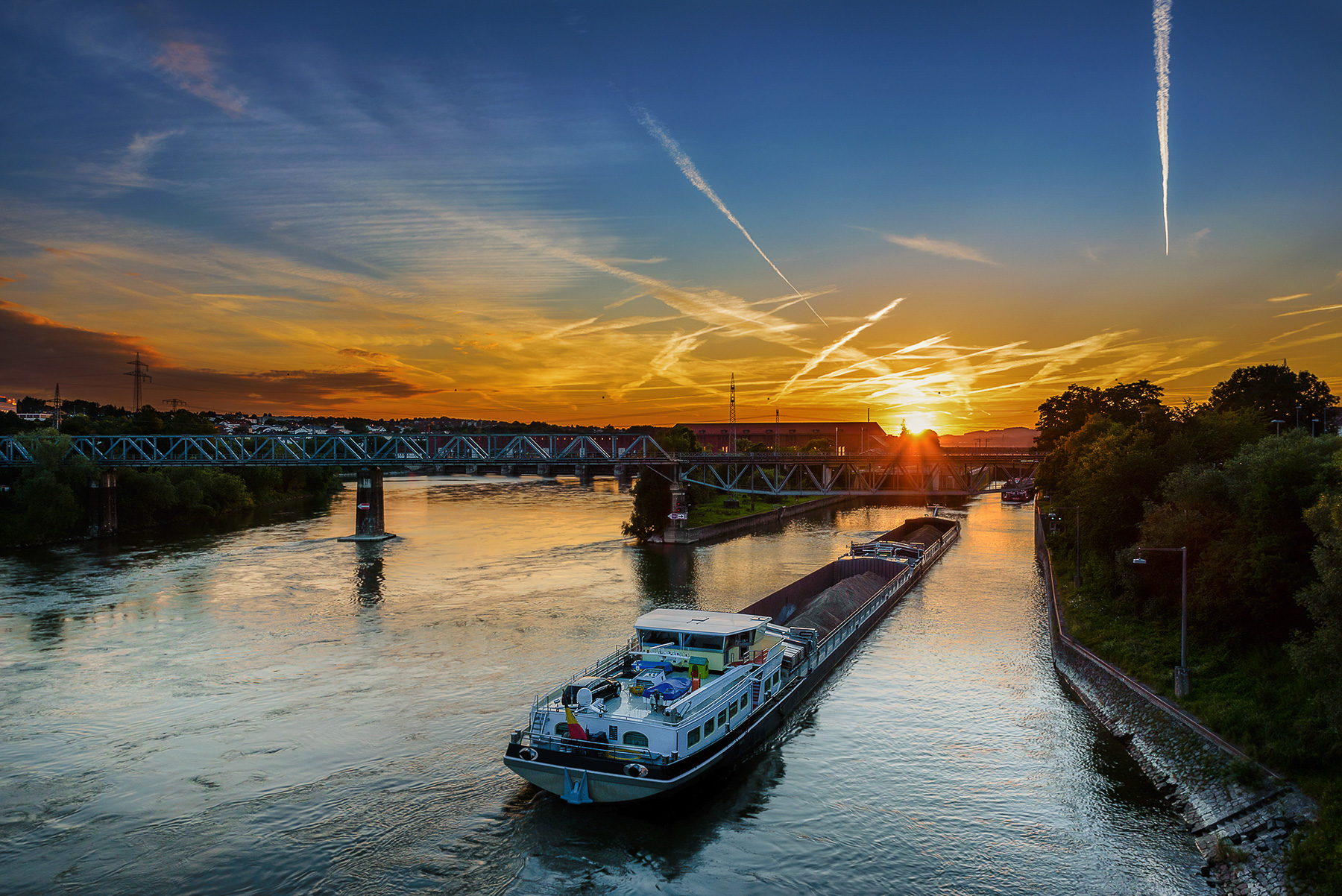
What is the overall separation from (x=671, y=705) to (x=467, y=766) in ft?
23.7

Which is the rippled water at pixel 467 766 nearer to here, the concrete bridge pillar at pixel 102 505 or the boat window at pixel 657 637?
the boat window at pixel 657 637

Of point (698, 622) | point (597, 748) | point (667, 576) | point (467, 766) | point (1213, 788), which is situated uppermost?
point (698, 622)

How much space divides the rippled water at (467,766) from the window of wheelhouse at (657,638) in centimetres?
509

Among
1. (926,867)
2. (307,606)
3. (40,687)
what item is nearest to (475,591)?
(307,606)

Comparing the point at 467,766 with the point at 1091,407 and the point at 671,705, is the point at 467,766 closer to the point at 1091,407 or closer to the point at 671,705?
the point at 671,705

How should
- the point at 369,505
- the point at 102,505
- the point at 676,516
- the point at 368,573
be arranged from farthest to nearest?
the point at 102,505, the point at 676,516, the point at 369,505, the point at 368,573

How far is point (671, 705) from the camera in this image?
22703mm

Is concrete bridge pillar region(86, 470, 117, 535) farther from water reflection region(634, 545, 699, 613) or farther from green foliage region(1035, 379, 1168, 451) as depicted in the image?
green foliage region(1035, 379, 1168, 451)

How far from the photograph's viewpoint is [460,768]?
80.3 feet

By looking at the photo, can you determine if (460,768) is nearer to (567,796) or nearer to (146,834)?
(567,796)

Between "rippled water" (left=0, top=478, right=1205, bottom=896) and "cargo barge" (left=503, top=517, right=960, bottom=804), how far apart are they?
1107 millimetres

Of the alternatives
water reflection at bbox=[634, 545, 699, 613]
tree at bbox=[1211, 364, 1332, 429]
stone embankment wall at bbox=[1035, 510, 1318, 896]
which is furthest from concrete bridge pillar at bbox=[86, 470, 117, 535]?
tree at bbox=[1211, 364, 1332, 429]

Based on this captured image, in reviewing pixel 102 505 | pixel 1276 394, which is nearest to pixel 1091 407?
pixel 1276 394

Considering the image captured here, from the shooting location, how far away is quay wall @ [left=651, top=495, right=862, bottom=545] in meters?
80.4
